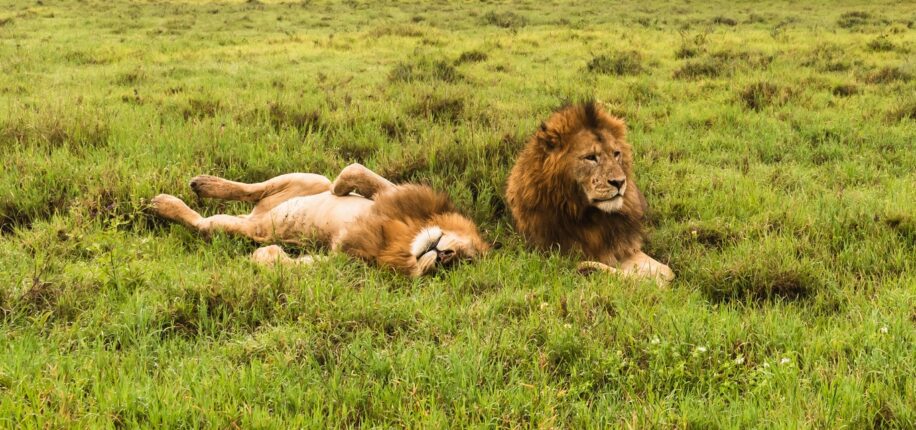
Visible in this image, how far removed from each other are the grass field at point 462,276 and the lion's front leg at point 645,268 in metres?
0.13

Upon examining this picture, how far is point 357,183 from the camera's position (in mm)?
4359

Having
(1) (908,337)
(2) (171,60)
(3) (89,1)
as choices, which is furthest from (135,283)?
(3) (89,1)

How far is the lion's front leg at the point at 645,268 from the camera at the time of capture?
3760mm

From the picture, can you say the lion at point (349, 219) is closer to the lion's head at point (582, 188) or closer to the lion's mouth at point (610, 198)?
the lion's head at point (582, 188)

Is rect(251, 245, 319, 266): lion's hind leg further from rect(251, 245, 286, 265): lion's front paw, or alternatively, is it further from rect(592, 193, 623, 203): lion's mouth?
rect(592, 193, 623, 203): lion's mouth

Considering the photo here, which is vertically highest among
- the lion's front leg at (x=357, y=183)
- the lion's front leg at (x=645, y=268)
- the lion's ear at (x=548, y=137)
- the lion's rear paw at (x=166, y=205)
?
the lion's ear at (x=548, y=137)

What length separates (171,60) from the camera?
462 inches

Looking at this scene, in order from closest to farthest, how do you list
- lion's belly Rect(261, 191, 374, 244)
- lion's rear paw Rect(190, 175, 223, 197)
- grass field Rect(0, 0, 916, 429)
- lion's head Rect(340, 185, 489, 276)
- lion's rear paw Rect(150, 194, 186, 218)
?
1. grass field Rect(0, 0, 916, 429)
2. lion's head Rect(340, 185, 489, 276)
3. lion's belly Rect(261, 191, 374, 244)
4. lion's rear paw Rect(150, 194, 186, 218)
5. lion's rear paw Rect(190, 175, 223, 197)

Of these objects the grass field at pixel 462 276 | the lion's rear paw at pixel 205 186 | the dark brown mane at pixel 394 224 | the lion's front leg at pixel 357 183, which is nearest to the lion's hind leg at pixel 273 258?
the grass field at pixel 462 276

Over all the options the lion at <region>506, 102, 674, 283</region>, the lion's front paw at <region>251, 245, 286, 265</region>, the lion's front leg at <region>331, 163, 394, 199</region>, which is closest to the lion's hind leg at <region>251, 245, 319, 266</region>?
the lion's front paw at <region>251, 245, 286, 265</region>

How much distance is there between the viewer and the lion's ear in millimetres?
4176

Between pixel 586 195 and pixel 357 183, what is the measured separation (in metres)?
1.47

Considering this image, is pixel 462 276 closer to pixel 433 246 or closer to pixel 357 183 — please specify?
pixel 433 246

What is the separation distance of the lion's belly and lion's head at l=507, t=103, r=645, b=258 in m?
1.07
